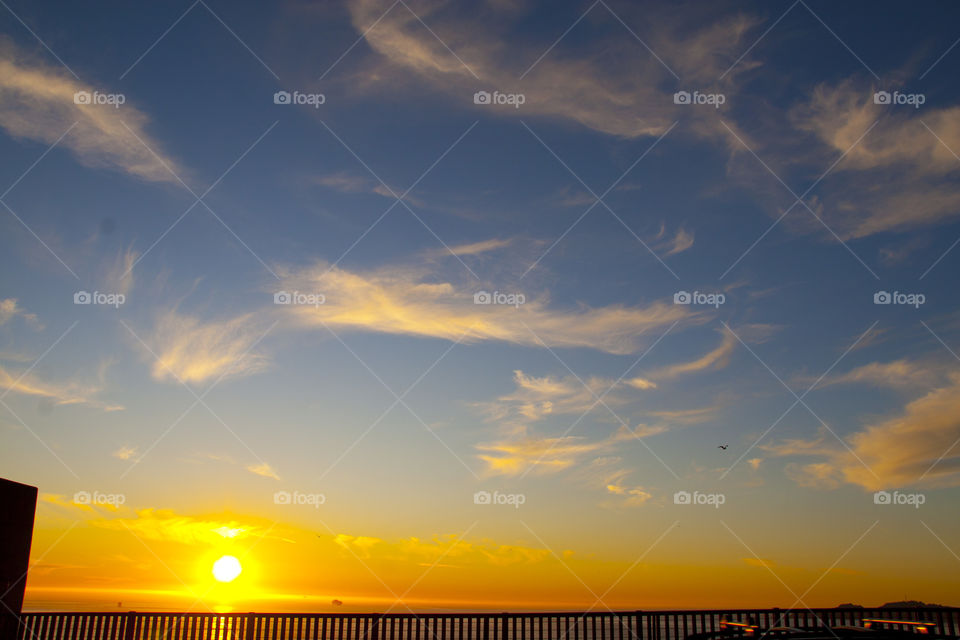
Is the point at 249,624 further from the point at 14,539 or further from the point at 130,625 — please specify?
the point at 14,539

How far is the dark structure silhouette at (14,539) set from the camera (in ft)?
59.0

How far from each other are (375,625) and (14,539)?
11.0m

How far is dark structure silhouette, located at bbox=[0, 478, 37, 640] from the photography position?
1797 cm

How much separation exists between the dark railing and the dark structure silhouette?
15.2ft

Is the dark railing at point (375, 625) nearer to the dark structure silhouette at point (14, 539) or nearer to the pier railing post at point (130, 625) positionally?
the pier railing post at point (130, 625)

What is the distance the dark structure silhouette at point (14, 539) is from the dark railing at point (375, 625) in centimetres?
464

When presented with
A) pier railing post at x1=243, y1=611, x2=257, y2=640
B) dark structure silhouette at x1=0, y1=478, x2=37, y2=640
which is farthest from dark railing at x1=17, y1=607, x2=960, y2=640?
dark structure silhouette at x1=0, y1=478, x2=37, y2=640

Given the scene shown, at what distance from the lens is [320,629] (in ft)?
46.7

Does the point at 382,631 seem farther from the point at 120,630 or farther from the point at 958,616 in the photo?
the point at 958,616

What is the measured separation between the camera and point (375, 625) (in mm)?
14477

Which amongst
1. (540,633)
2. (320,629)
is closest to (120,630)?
(320,629)

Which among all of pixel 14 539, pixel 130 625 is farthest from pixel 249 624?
pixel 14 539

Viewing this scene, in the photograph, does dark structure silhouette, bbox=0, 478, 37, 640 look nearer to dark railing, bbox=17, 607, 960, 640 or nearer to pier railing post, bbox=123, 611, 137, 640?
dark railing, bbox=17, 607, 960, 640

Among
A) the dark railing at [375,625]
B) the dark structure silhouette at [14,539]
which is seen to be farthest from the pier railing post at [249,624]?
the dark structure silhouette at [14,539]
